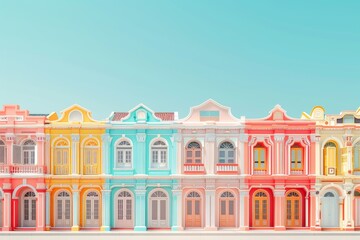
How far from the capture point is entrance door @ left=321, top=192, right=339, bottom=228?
2614 centimetres

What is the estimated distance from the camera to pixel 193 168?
1016 inches

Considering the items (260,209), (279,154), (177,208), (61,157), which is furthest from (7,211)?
(279,154)

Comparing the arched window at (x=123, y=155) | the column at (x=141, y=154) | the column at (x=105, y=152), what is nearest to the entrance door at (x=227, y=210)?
the column at (x=141, y=154)

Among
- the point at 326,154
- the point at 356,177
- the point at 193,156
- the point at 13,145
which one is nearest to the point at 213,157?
the point at 193,156

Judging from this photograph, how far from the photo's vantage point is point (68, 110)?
26.2 m

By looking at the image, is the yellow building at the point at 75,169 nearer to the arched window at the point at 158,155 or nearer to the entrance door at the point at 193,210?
the arched window at the point at 158,155

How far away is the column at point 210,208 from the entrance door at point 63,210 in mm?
9379

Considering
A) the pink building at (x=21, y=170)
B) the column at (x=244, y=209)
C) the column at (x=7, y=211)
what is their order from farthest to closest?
the column at (x=244, y=209), the pink building at (x=21, y=170), the column at (x=7, y=211)

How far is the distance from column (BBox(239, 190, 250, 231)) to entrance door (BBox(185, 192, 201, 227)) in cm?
284

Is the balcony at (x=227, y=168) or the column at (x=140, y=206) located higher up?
the balcony at (x=227, y=168)

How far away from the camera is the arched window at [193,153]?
85.6ft

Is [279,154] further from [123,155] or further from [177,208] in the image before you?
[123,155]

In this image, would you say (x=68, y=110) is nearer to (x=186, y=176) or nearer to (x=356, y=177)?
(x=186, y=176)

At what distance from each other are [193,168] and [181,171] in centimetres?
84
